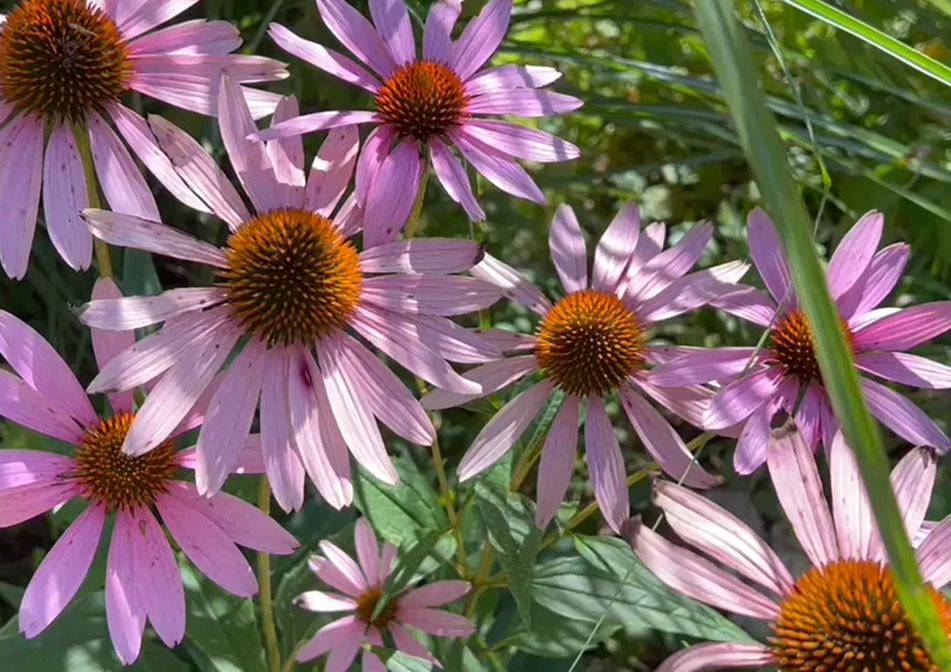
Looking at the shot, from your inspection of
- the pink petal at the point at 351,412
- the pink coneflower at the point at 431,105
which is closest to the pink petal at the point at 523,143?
the pink coneflower at the point at 431,105

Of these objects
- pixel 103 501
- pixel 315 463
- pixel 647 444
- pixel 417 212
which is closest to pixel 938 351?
pixel 647 444

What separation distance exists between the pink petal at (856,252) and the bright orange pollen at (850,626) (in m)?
0.23

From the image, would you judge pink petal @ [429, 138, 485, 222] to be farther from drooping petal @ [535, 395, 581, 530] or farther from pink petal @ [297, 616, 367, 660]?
pink petal @ [297, 616, 367, 660]

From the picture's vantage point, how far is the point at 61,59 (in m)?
0.71

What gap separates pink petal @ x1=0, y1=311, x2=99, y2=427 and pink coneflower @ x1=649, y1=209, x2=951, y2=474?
0.43m

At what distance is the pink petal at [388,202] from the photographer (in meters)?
0.69

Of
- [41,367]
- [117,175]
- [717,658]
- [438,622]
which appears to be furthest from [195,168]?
[717,658]

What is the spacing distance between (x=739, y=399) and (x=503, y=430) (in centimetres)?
18

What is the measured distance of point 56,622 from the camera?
2.68 feet

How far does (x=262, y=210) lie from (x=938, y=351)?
35.5 inches

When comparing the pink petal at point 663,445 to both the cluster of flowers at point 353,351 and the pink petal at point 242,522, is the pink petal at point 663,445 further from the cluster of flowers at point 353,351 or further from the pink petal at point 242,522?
the pink petal at point 242,522

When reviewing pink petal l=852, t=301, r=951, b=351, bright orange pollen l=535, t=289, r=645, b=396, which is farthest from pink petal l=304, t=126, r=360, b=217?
pink petal l=852, t=301, r=951, b=351

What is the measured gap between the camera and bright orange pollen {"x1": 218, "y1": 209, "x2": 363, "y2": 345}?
2.20ft

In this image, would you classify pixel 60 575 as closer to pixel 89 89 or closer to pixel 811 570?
pixel 89 89
